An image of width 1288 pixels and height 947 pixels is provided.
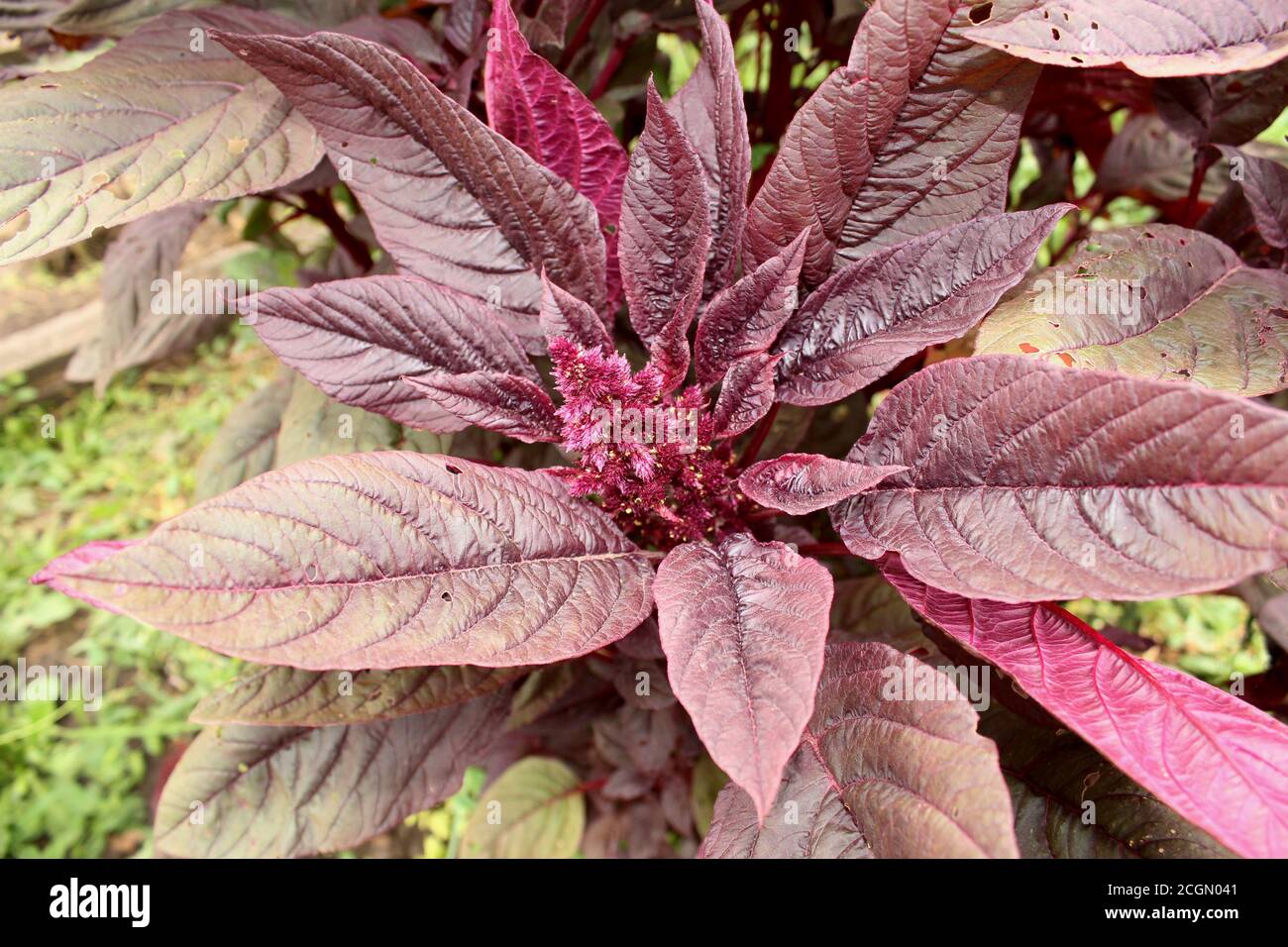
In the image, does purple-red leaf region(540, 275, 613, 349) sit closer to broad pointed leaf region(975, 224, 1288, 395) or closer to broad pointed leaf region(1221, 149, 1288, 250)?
broad pointed leaf region(975, 224, 1288, 395)

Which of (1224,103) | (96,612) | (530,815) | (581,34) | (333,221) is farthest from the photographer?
(96,612)

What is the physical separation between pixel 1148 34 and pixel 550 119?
0.48m

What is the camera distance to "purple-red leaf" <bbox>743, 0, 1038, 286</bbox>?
26.9 inches

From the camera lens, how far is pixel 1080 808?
0.78 metres

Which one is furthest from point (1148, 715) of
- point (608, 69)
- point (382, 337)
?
point (608, 69)

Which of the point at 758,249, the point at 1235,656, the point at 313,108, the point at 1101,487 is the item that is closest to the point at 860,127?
the point at 758,249

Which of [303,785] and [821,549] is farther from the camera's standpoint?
[303,785]

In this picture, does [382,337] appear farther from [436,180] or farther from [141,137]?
[141,137]

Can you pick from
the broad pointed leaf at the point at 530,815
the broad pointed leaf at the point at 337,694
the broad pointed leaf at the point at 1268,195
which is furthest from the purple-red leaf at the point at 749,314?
the broad pointed leaf at the point at 530,815

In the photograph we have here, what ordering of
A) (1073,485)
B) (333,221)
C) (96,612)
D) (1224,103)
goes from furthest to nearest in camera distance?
(96,612), (333,221), (1224,103), (1073,485)

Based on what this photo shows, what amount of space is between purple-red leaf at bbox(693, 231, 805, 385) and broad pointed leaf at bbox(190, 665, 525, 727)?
14.4 inches
